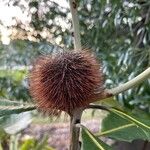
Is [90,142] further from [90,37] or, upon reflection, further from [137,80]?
[90,37]

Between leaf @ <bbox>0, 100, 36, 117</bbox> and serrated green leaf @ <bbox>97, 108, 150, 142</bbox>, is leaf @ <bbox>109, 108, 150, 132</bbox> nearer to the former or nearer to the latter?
serrated green leaf @ <bbox>97, 108, 150, 142</bbox>

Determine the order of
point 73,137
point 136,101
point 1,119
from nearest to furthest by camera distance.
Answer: point 73,137
point 1,119
point 136,101

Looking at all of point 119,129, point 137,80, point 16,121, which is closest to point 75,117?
point 137,80

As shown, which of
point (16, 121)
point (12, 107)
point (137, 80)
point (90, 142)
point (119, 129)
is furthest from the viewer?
point (16, 121)

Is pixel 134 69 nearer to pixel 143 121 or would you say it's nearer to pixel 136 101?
pixel 136 101

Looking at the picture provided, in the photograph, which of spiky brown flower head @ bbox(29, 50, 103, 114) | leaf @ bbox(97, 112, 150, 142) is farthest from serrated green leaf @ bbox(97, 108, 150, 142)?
spiky brown flower head @ bbox(29, 50, 103, 114)

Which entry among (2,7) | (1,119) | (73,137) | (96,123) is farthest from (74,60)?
(96,123)
